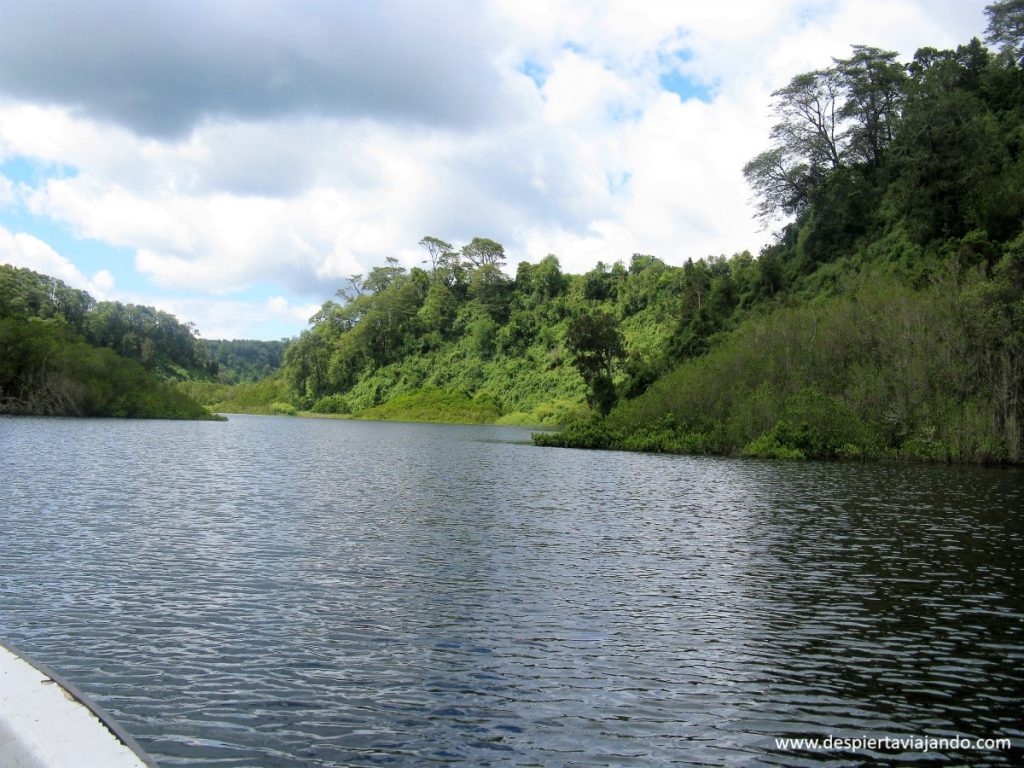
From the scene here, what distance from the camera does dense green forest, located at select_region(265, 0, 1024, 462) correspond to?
156ft

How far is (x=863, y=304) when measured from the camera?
181ft

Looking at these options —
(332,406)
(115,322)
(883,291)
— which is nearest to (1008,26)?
(883,291)

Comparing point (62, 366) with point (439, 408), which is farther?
point (439, 408)

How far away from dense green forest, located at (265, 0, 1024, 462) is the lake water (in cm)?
2295

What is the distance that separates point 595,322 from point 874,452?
97.8 ft

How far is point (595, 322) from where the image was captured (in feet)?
237

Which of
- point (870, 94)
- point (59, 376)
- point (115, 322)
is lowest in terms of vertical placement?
point (59, 376)

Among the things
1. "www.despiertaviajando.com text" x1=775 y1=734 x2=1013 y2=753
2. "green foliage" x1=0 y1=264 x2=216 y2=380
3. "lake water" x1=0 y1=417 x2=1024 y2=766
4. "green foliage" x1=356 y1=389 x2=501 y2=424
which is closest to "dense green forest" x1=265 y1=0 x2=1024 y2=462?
"green foliage" x1=356 y1=389 x2=501 y2=424

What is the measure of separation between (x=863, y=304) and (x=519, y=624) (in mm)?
50647

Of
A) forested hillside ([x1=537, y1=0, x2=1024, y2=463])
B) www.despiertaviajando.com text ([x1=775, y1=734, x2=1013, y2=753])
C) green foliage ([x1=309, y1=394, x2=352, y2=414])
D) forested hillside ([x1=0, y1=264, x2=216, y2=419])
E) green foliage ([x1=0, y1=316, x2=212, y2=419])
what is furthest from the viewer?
green foliage ([x1=309, y1=394, x2=352, y2=414])

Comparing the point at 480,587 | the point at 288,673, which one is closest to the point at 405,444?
the point at 480,587

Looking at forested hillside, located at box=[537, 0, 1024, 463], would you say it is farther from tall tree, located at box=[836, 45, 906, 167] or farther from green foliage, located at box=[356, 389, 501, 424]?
green foliage, located at box=[356, 389, 501, 424]

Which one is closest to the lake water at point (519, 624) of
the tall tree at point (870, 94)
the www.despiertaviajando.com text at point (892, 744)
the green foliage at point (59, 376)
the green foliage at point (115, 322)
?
the www.despiertaviajando.com text at point (892, 744)

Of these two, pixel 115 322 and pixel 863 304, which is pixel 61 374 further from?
pixel 863 304
